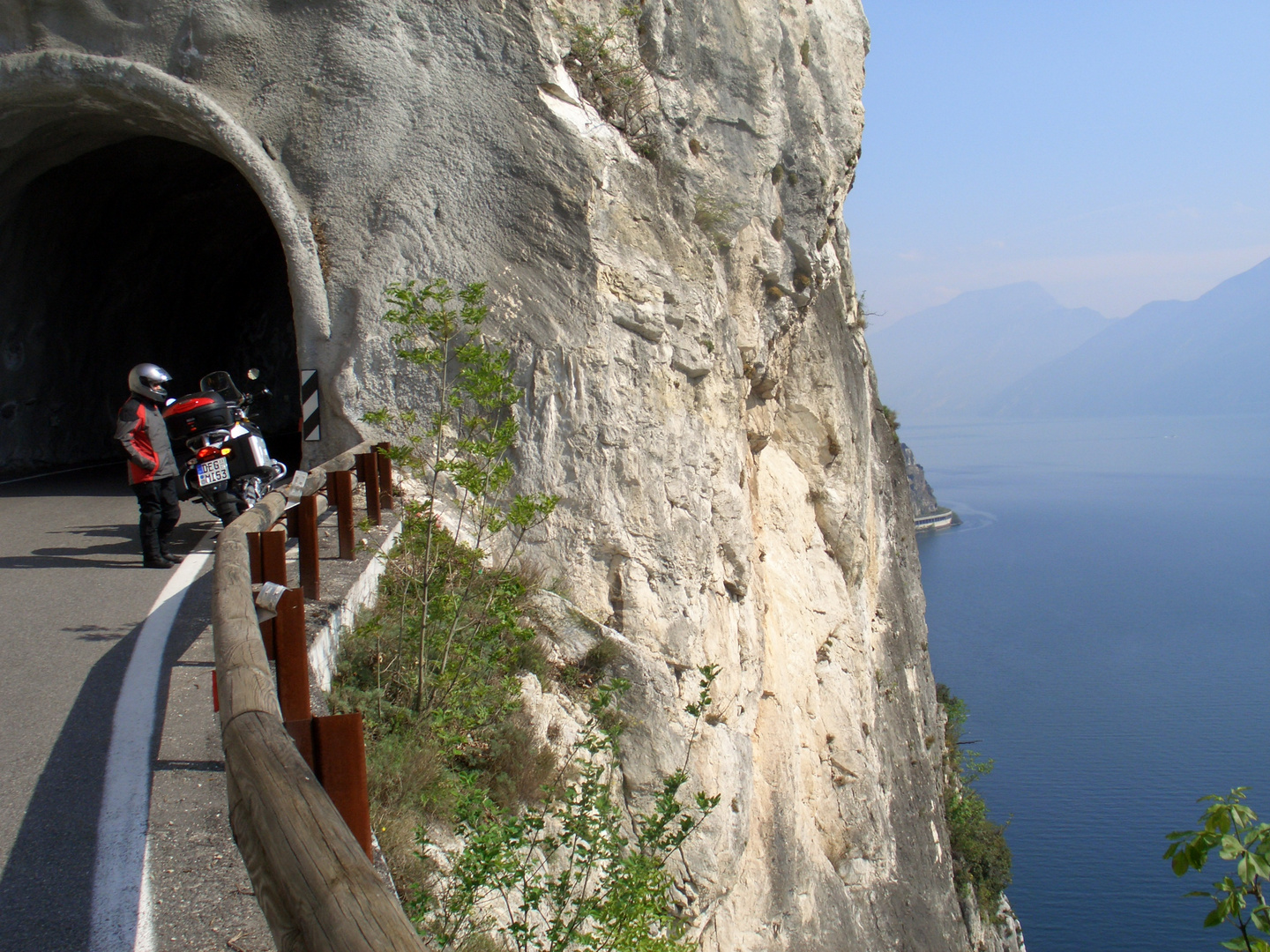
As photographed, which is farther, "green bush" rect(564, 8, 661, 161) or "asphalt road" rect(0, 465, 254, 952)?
"green bush" rect(564, 8, 661, 161)

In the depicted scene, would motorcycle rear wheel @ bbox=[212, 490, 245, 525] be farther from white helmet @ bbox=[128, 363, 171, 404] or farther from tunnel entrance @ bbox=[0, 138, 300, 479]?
tunnel entrance @ bbox=[0, 138, 300, 479]

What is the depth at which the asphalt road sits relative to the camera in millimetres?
2988

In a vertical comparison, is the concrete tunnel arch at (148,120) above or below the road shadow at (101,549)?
above

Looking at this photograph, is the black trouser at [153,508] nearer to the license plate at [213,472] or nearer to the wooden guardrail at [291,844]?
the license plate at [213,472]

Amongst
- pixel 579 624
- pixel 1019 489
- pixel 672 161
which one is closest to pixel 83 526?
pixel 579 624

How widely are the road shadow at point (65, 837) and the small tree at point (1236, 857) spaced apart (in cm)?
341

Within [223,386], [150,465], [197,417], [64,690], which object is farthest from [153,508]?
[64,690]

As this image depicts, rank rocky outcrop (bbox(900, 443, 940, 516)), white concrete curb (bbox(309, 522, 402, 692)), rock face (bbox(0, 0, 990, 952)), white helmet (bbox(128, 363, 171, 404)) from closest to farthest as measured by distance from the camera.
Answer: white concrete curb (bbox(309, 522, 402, 692))
white helmet (bbox(128, 363, 171, 404))
rock face (bbox(0, 0, 990, 952))
rocky outcrop (bbox(900, 443, 940, 516))

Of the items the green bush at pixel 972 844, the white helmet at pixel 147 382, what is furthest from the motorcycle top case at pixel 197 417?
the green bush at pixel 972 844

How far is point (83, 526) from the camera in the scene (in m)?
9.20

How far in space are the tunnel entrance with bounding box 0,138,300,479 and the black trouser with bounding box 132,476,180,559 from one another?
6.36m

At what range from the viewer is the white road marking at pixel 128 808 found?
9.03 feet

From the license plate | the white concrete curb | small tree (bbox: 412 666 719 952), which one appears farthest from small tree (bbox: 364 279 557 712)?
the license plate

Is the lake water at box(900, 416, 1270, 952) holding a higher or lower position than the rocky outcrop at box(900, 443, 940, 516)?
lower
